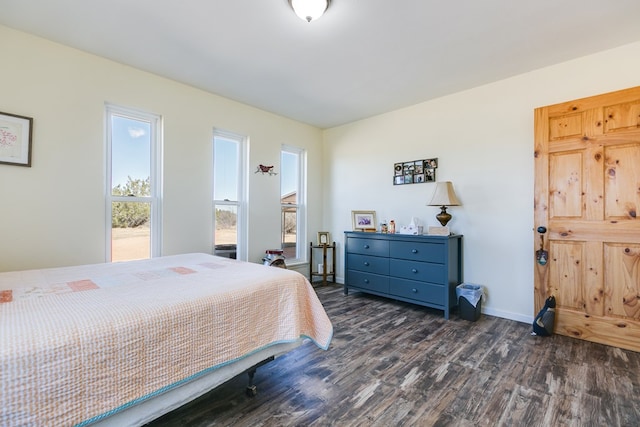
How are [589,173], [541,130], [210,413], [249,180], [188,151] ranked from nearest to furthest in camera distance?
[210,413]
[589,173]
[541,130]
[188,151]
[249,180]

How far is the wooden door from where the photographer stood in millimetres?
2404

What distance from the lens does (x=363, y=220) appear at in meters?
4.21

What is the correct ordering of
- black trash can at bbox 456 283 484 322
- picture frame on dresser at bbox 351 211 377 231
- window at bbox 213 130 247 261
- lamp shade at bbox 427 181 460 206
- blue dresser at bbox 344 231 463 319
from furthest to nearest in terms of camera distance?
picture frame on dresser at bbox 351 211 377 231 → window at bbox 213 130 247 261 → lamp shade at bbox 427 181 460 206 → blue dresser at bbox 344 231 463 319 → black trash can at bbox 456 283 484 322

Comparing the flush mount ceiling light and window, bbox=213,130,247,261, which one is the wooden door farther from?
window, bbox=213,130,247,261

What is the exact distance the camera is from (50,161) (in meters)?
2.47

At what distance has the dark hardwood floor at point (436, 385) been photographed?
1.61 m

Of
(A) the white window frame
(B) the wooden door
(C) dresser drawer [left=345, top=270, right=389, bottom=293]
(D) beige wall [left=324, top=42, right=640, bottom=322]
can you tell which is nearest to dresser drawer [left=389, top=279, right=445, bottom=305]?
(C) dresser drawer [left=345, top=270, right=389, bottom=293]

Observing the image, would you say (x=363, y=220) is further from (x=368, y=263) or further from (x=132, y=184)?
(x=132, y=184)

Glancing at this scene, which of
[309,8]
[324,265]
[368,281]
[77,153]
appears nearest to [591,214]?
[368,281]

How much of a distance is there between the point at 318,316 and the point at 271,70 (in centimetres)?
240

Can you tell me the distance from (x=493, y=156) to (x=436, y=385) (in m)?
2.47

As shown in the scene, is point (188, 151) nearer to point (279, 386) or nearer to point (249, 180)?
point (249, 180)

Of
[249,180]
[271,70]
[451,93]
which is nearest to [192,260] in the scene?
[249,180]

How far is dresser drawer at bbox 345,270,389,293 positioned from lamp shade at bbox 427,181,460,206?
1.10 metres
